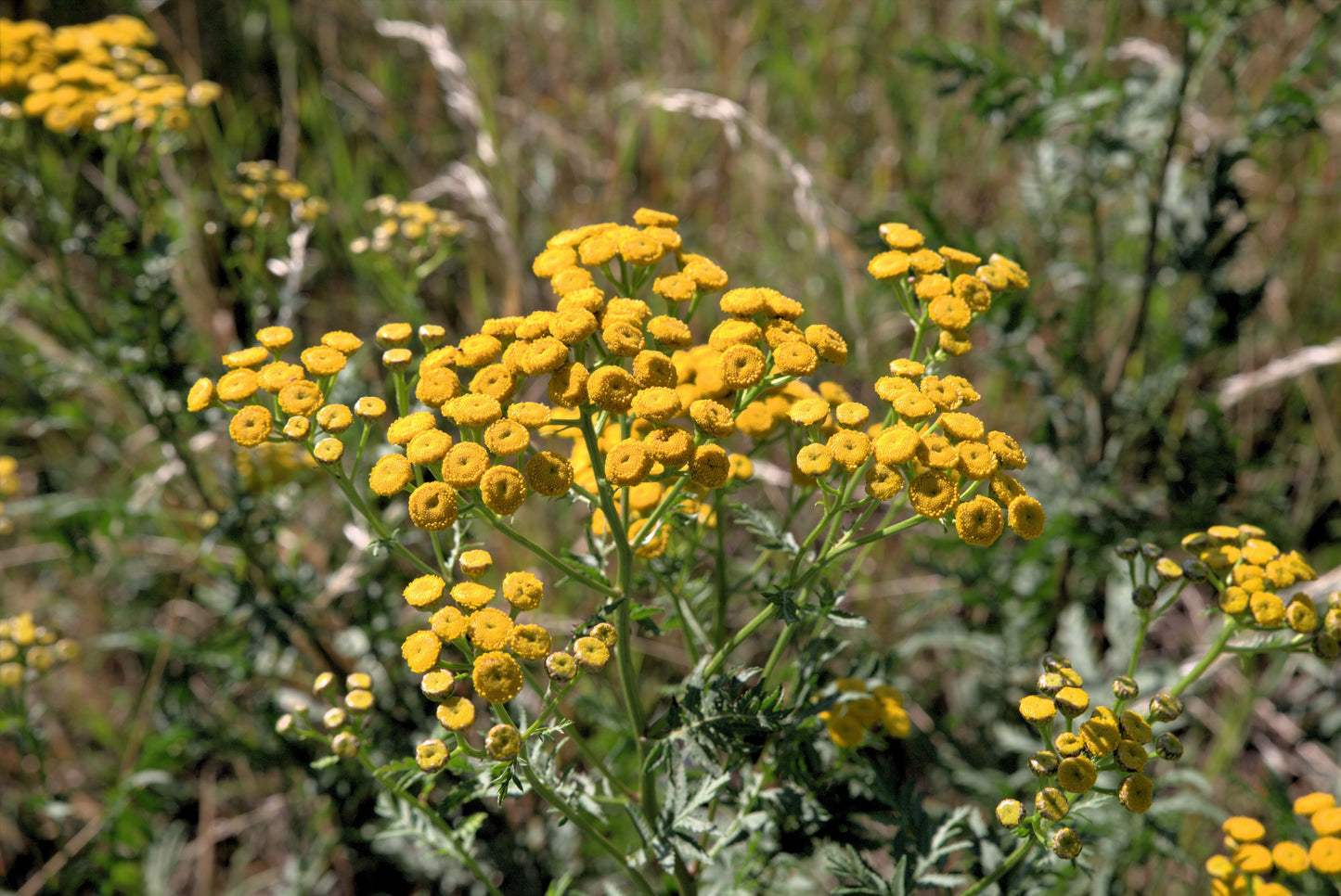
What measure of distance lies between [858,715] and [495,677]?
1.08 m

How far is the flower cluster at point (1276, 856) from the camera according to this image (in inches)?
81.8

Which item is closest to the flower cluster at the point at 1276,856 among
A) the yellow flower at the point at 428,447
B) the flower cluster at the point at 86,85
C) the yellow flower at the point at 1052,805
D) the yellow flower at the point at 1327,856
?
the yellow flower at the point at 1327,856

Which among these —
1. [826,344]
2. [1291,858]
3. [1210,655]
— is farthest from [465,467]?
[1291,858]

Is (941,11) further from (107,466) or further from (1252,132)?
(107,466)

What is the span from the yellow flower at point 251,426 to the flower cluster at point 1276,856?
7.69 feet

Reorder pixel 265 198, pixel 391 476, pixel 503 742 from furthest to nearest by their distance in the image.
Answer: pixel 265 198 < pixel 391 476 < pixel 503 742

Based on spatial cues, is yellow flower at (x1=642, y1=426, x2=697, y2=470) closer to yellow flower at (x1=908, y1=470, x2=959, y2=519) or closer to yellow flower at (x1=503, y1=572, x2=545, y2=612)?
yellow flower at (x1=503, y1=572, x2=545, y2=612)

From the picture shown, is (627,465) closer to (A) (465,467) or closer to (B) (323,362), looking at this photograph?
(A) (465,467)

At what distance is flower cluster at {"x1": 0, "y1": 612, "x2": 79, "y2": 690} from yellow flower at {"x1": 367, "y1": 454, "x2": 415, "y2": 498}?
2075mm

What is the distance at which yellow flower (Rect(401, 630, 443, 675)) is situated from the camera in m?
1.72

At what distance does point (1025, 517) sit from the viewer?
185 cm

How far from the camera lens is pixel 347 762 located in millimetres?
3033

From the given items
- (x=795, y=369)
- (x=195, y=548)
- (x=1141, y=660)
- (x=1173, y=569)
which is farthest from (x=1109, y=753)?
(x=195, y=548)

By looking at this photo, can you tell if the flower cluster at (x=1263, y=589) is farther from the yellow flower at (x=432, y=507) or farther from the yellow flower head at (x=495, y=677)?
the yellow flower at (x=432, y=507)
